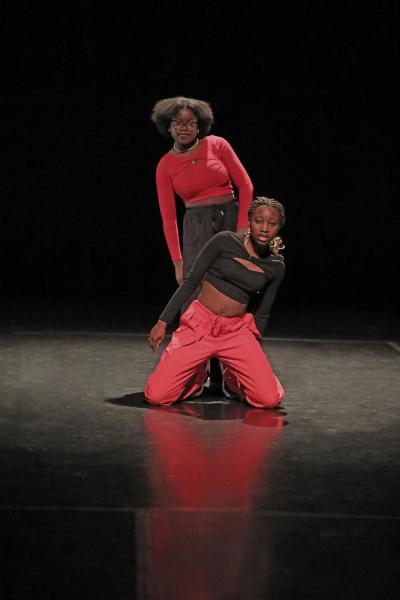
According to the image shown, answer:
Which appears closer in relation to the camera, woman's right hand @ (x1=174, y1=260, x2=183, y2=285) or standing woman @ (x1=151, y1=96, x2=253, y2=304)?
standing woman @ (x1=151, y1=96, x2=253, y2=304)

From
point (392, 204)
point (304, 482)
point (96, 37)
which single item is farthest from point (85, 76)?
point (304, 482)

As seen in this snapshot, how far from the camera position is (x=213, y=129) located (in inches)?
286

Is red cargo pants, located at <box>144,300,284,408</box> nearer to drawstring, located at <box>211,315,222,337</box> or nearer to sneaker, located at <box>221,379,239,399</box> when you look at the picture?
drawstring, located at <box>211,315,222,337</box>

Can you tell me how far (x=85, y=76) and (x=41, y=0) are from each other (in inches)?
21.8

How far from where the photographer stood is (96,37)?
23.3 feet

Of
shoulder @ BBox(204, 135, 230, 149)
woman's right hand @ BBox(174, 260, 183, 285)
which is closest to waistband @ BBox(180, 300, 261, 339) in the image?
woman's right hand @ BBox(174, 260, 183, 285)

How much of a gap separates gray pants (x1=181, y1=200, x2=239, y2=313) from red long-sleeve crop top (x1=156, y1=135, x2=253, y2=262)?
0.04 m

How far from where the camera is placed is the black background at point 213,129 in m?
7.10

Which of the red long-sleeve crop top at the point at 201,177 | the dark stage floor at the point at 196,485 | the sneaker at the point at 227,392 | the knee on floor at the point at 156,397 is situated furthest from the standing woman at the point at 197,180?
the dark stage floor at the point at 196,485

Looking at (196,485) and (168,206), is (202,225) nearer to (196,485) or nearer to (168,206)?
(168,206)

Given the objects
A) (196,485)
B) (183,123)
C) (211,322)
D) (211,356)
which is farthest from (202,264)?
(196,485)

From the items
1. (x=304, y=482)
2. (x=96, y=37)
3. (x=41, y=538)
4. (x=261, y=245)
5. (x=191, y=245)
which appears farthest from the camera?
(x=96, y=37)

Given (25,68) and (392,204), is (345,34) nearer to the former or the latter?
(392,204)

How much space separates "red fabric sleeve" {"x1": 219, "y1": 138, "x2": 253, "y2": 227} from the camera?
4168mm
